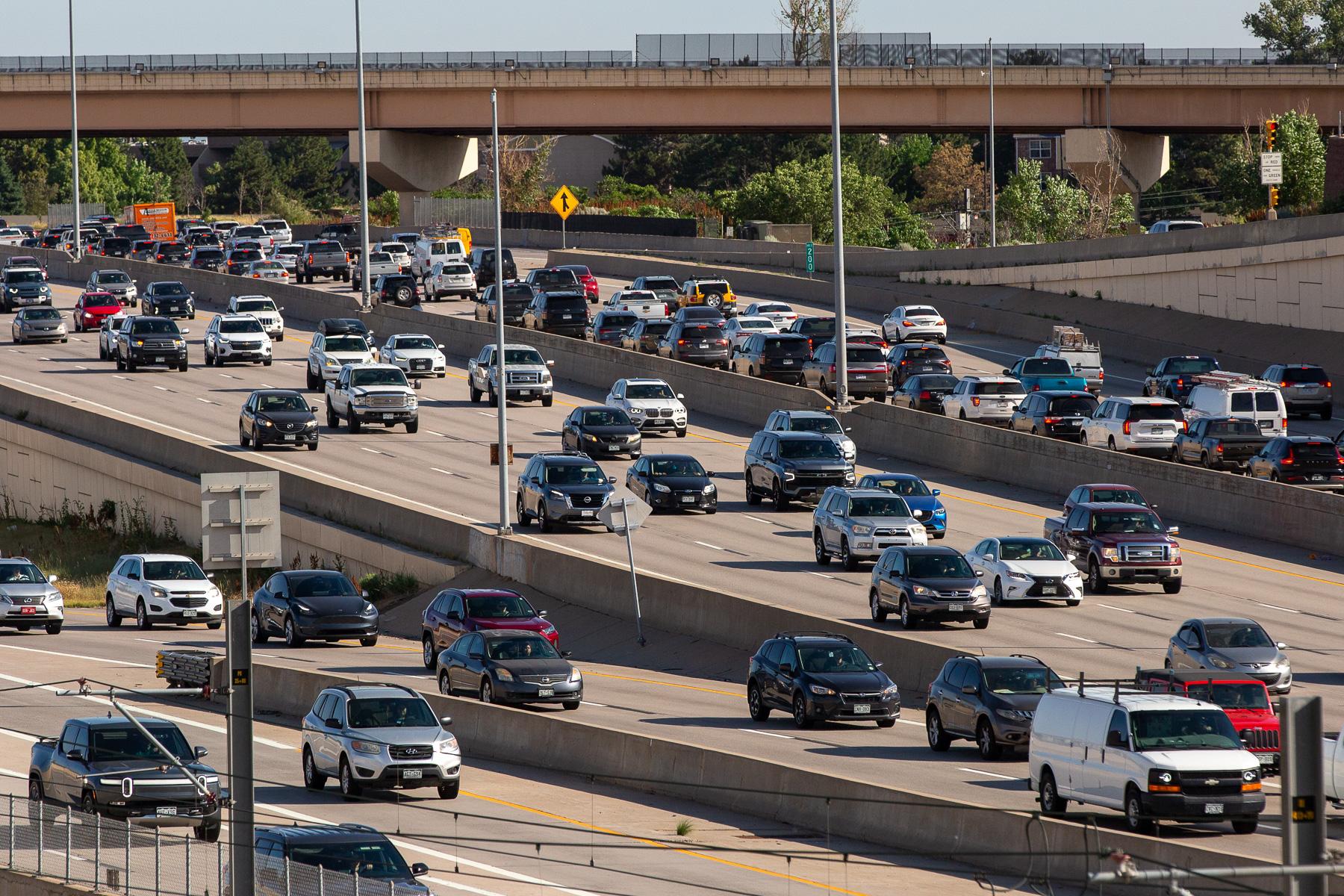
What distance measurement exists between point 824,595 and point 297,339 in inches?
1521

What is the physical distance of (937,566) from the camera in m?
34.2

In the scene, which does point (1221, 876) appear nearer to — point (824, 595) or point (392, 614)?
point (824, 595)

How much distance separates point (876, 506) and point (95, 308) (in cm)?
4193

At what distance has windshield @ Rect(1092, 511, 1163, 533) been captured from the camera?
38.0m

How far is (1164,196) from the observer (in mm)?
139250

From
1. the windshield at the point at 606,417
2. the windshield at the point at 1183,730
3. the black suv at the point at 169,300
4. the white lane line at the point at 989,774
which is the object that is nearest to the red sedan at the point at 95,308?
the black suv at the point at 169,300

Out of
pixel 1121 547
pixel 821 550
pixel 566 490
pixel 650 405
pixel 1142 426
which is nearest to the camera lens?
pixel 1121 547

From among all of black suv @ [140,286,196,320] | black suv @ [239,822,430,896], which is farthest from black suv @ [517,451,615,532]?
black suv @ [140,286,196,320]

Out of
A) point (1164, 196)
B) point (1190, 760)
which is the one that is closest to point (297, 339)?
point (1190, 760)

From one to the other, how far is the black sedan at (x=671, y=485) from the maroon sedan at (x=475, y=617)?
35.5 ft

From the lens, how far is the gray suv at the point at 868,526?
1535 inches

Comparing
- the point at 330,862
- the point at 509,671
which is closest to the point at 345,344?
the point at 509,671

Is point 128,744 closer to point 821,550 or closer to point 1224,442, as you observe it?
point 821,550

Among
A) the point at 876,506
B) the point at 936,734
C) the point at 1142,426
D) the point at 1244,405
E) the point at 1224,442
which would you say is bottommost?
the point at 936,734
